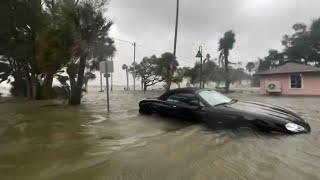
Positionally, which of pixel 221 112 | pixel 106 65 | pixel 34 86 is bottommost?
pixel 221 112

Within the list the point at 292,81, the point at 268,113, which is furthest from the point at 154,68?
the point at 268,113

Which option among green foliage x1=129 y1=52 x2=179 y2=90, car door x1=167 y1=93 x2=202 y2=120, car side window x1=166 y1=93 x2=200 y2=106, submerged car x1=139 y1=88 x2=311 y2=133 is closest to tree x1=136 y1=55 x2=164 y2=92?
green foliage x1=129 y1=52 x2=179 y2=90

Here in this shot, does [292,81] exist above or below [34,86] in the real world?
above

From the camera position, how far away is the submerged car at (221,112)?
6430mm

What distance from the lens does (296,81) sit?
26.3 meters

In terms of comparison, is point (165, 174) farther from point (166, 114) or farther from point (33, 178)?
point (166, 114)

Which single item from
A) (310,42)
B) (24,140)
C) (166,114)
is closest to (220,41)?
(310,42)

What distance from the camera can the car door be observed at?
306 inches

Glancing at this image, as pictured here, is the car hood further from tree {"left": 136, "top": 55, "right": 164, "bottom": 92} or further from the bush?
tree {"left": 136, "top": 55, "right": 164, "bottom": 92}

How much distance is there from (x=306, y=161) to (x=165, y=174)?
2.23 metres

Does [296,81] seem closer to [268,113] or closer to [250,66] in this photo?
[268,113]

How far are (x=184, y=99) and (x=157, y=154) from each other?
3338 millimetres

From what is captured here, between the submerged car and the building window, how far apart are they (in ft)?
66.2

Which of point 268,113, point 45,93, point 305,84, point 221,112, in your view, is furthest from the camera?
point 305,84
